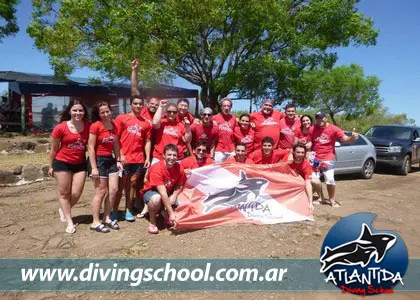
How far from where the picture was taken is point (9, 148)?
12891 mm

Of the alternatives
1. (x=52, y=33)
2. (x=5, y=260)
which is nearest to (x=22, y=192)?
(x=5, y=260)

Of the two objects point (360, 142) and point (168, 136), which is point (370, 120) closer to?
point (360, 142)

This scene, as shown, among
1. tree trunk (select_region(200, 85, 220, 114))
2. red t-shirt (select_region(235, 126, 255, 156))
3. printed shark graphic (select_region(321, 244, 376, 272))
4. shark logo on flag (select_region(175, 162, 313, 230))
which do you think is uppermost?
tree trunk (select_region(200, 85, 220, 114))

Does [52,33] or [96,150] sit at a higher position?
[52,33]

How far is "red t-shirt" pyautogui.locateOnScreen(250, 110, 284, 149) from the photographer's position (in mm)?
6148

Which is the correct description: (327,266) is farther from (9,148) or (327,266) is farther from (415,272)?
(9,148)

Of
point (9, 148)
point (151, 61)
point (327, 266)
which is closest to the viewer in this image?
point (327, 266)

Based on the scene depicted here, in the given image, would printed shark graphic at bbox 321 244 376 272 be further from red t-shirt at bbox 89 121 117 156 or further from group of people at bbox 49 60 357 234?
red t-shirt at bbox 89 121 117 156

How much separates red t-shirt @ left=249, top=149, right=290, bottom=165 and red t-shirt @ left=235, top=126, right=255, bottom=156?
0.12 metres

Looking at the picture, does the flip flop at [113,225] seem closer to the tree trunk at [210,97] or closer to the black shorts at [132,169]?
the black shorts at [132,169]

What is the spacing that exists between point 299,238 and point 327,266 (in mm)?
761

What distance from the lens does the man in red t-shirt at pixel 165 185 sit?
190 inches

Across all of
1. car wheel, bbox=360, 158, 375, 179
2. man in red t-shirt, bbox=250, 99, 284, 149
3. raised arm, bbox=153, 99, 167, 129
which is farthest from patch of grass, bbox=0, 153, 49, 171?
car wheel, bbox=360, 158, 375, 179

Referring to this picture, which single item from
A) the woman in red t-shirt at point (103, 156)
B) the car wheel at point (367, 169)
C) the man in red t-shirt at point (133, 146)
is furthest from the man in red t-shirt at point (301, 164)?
the car wheel at point (367, 169)
